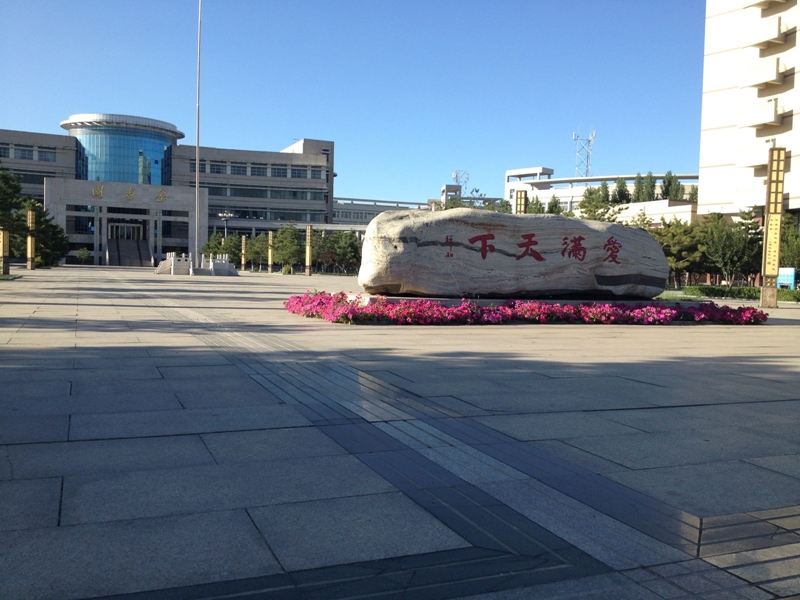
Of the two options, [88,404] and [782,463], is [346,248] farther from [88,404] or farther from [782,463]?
[782,463]

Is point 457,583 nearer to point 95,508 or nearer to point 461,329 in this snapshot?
point 95,508

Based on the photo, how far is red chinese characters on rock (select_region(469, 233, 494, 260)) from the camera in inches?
685

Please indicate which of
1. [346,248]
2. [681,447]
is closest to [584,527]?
[681,447]

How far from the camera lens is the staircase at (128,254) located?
77375 mm

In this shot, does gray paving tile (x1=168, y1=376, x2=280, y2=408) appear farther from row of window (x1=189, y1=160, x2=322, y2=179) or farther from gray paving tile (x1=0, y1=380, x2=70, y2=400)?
row of window (x1=189, y1=160, x2=322, y2=179)

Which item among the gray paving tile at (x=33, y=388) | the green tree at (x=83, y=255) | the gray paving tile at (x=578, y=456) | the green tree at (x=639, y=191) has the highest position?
the green tree at (x=639, y=191)

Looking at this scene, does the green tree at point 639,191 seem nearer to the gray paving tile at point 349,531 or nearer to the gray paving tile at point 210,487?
the gray paving tile at point 210,487

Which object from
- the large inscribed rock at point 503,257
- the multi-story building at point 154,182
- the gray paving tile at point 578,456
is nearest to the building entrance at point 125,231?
the multi-story building at point 154,182

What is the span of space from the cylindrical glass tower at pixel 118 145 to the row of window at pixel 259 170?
5773 millimetres

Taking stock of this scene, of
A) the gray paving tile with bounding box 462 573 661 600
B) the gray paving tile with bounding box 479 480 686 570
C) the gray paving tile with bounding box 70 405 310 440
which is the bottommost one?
the gray paving tile with bounding box 462 573 661 600

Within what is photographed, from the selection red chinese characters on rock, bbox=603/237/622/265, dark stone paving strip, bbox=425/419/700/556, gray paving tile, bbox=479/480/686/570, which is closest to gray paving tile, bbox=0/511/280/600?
gray paving tile, bbox=479/480/686/570

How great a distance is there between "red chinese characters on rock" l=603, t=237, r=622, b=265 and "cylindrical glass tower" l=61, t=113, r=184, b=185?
81.9 meters

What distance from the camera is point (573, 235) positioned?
60.3ft

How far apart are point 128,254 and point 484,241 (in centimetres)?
6918
